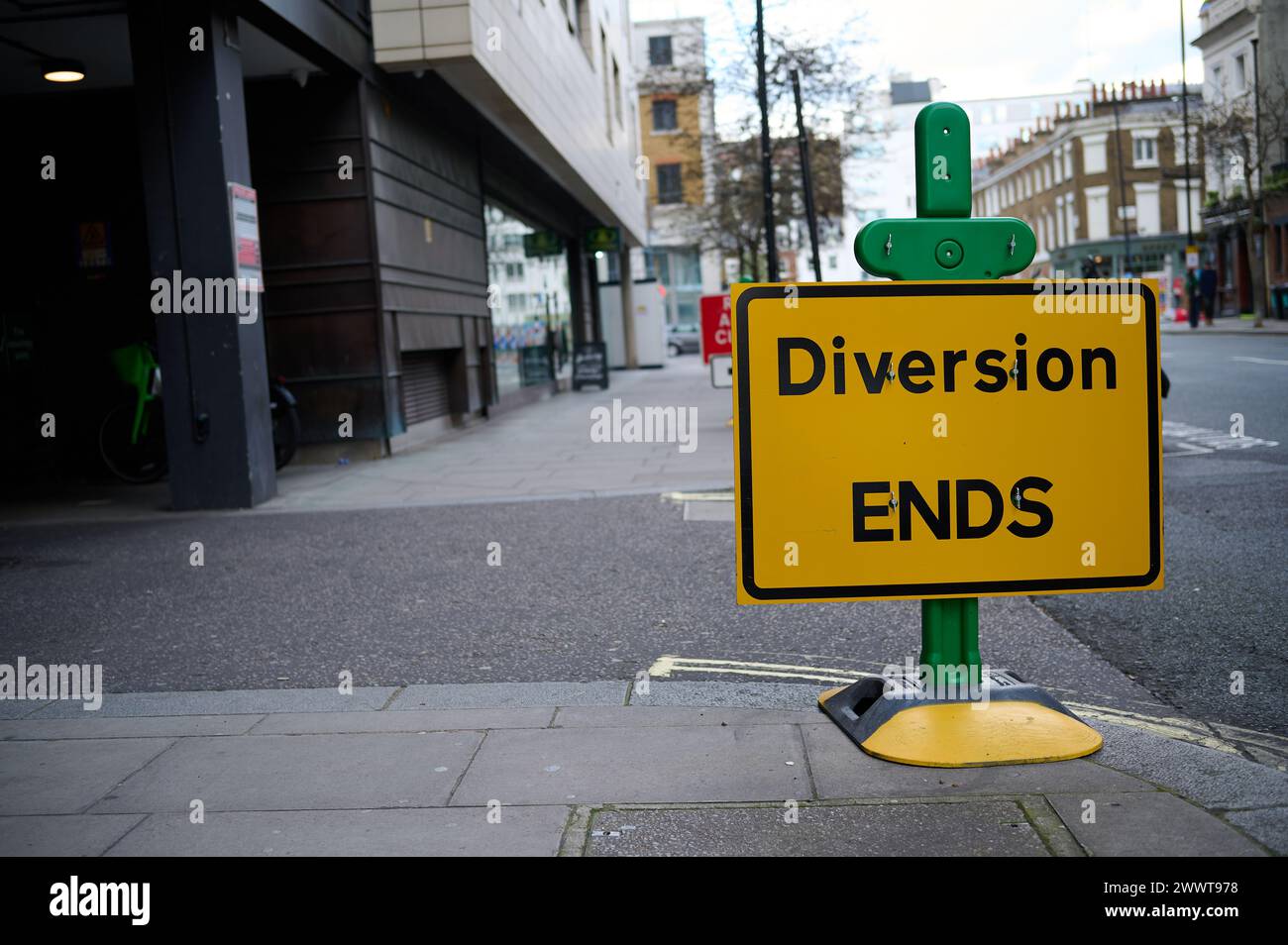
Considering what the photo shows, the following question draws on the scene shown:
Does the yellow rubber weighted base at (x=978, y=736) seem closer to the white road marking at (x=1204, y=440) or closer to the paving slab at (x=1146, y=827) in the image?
the paving slab at (x=1146, y=827)

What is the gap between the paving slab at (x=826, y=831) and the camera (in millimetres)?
2928

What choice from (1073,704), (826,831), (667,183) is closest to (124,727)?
(826,831)

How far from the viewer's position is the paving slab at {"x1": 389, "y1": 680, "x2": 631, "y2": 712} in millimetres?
4355

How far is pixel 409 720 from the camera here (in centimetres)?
415

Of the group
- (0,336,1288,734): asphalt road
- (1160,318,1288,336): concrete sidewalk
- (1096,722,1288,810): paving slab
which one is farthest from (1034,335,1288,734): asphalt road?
(1160,318,1288,336): concrete sidewalk

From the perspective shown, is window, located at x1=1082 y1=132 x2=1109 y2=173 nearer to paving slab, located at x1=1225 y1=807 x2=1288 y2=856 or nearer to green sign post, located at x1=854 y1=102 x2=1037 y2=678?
green sign post, located at x1=854 y1=102 x2=1037 y2=678

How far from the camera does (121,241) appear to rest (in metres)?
12.6

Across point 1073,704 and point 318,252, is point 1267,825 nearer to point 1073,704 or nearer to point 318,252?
point 1073,704

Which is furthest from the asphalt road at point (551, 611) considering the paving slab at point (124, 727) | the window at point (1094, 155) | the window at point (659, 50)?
the window at point (1094, 155)

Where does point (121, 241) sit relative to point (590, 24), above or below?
below

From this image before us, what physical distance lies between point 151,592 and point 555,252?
1933 cm

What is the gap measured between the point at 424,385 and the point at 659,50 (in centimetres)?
4979
